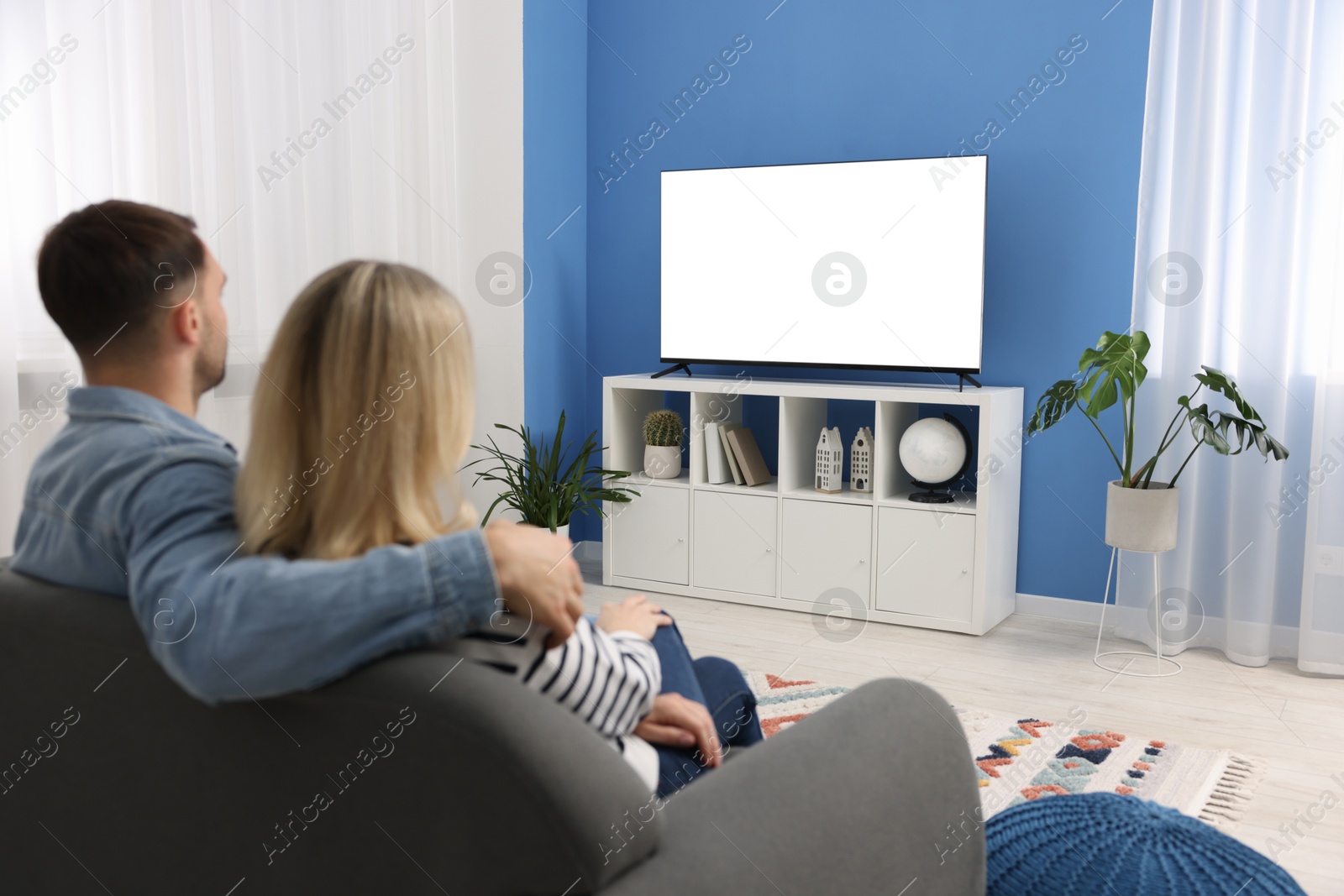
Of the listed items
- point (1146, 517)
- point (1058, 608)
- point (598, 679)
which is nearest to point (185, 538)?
point (598, 679)

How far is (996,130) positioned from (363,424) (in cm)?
324

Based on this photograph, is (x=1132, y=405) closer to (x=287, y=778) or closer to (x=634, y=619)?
(x=634, y=619)

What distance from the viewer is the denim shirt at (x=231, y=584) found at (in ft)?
2.65

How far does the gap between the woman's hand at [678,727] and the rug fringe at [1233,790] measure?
143 centimetres

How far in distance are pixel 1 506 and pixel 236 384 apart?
0.70m

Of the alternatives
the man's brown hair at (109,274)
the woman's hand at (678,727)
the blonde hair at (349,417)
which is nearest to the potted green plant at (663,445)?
the woman's hand at (678,727)

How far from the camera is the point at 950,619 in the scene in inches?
136

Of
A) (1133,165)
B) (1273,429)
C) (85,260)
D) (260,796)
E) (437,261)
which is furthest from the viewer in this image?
(437,261)

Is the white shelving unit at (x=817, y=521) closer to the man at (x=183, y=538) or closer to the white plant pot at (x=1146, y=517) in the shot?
the white plant pot at (x=1146, y=517)

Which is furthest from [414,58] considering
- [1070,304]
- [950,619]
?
[950,619]

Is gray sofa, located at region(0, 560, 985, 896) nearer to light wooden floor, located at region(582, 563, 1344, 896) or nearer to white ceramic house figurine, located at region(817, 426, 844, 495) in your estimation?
light wooden floor, located at region(582, 563, 1344, 896)

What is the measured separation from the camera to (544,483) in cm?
384

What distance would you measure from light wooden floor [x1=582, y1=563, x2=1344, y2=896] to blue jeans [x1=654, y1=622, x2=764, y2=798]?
47.8 inches

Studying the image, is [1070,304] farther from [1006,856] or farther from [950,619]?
[1006,856]
